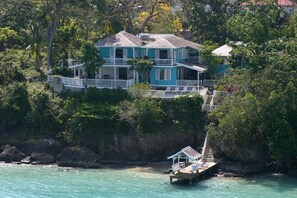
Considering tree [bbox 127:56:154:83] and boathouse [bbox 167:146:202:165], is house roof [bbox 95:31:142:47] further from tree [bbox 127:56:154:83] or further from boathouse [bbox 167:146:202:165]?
boathouse [bbox 167:146:202:165]

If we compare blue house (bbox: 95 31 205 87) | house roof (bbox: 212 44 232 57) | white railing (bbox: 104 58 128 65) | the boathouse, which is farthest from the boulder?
house roof (bbox: 212 44 232 57)

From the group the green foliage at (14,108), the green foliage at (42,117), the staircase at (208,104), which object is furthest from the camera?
the green foliage at (14,108)

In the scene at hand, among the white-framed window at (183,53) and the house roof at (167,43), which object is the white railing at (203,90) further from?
the white-framed window at (183,53)

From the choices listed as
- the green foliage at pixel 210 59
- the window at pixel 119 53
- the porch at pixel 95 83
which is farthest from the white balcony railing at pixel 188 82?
the window at pixel 119 53

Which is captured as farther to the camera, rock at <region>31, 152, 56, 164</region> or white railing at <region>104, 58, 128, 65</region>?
white railing at <region>104, 58, 128, 65</region>

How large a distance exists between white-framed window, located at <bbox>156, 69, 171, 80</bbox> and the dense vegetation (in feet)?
10.7

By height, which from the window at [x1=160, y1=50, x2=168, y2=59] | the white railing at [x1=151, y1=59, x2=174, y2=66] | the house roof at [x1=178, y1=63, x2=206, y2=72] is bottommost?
the house roof at [x1=178, y1=63, x2=206, y2=72]

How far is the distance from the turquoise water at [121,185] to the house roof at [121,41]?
12.3m

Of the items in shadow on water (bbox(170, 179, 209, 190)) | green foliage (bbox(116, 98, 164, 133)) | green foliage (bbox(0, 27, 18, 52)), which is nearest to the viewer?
shadow on water (bbox(170, 179, 209, 190))

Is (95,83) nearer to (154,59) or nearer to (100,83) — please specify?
(100,83)

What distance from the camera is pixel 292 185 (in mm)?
57562

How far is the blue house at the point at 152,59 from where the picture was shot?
69812 millimetres

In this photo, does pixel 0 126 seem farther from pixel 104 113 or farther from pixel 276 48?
pixel 276 48

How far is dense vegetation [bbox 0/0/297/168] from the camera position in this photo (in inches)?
2393
